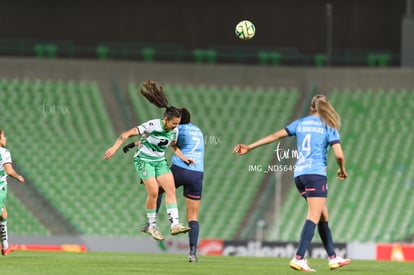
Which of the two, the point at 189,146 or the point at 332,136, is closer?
the point at 332,136

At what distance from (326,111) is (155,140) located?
9.52ft

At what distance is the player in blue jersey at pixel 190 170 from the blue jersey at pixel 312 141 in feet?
7.42

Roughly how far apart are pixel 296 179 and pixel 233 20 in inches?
857

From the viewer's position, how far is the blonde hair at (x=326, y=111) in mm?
13391

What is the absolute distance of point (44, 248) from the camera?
993 inches

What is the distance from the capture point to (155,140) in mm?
15312

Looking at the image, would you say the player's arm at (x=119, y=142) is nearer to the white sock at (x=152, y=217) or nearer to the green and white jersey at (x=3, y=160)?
the white sock at (x=152, y=217)

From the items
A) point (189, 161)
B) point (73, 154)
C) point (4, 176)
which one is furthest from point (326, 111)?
point (73, 154)

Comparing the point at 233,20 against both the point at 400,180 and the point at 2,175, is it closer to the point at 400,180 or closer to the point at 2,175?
the point at 400,180

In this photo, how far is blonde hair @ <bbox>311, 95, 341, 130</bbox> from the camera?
13.4m

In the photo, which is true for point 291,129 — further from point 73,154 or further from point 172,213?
point 73,154

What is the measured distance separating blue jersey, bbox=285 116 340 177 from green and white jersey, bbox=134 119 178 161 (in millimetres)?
2315

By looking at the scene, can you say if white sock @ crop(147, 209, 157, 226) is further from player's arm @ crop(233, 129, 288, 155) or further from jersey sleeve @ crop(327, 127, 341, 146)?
jersey sleeve @ crop(327, 127, 341, 146)

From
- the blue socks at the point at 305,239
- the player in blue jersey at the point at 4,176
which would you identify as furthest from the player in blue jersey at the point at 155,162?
the blue socks at the point at 305,239
